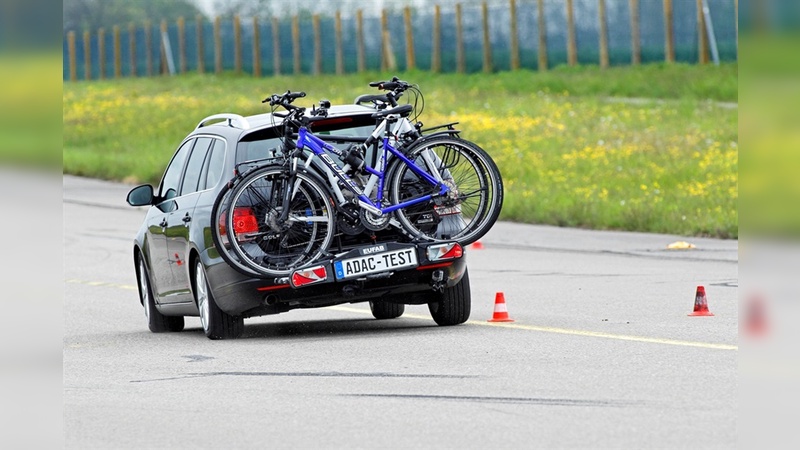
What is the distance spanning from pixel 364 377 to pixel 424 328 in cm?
277

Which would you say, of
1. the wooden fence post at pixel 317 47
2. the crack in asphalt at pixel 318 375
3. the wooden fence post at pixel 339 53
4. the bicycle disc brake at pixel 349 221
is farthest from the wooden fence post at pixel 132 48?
the crack in asphalt at pixel 318 375

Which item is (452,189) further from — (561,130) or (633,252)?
(561,130)

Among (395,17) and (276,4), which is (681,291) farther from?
(276,4)

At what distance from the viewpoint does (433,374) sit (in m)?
9.13

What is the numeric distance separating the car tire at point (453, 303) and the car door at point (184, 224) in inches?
76.6

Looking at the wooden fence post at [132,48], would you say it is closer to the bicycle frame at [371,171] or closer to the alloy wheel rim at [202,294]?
the alloy wheel rim at [202,294]

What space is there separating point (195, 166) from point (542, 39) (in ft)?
147

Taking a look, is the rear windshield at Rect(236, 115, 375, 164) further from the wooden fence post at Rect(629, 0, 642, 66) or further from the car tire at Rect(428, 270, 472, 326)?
the wooden fence post at Rect(629, 0, 642, 66)

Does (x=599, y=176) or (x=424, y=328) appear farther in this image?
(x=599, y=176)

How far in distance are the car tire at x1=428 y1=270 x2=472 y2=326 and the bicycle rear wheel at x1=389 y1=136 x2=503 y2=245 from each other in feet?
2.00

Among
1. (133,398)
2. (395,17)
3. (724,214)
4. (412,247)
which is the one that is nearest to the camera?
(133,398)
